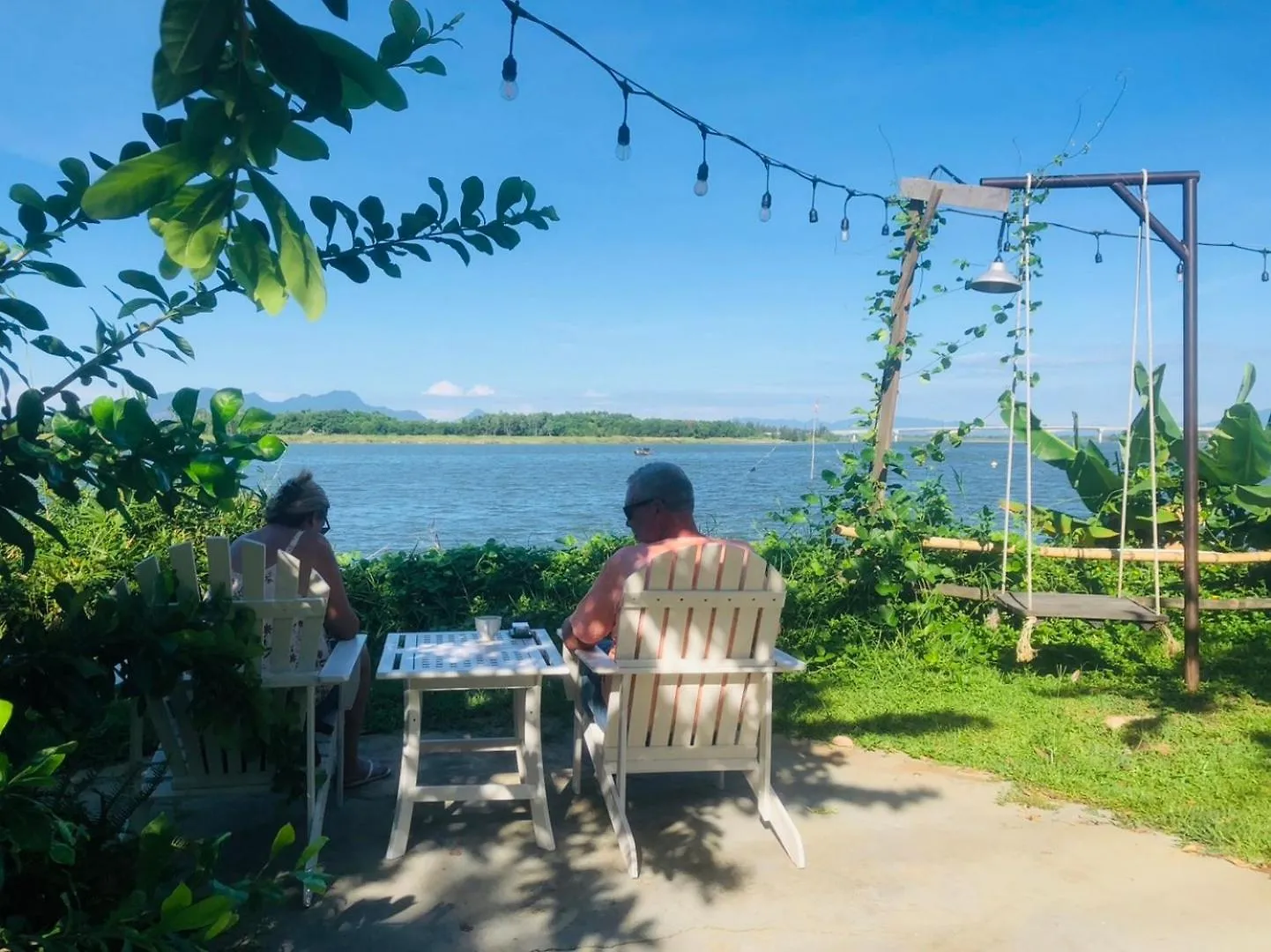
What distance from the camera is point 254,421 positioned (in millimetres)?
1769

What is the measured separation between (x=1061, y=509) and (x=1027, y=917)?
5666 mm

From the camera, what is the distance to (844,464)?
6.45 metres

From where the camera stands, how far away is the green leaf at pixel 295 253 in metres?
0.95

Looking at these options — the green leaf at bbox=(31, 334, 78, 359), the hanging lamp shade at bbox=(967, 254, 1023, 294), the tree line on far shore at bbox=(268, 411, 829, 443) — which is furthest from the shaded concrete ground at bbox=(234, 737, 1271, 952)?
the tree line on far shore at bbox=(268, 411, 829, 443)

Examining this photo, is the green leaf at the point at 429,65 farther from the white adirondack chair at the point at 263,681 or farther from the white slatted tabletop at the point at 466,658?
the white slatted tabletop at the point at 466,658

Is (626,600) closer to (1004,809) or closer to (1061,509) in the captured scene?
(1004,809)

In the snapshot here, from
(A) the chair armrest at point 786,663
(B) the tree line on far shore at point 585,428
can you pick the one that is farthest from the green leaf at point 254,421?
(B) the tree line on far shore at point 585,428

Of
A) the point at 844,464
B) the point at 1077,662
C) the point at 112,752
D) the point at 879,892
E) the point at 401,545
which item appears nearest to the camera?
the point at 879,892

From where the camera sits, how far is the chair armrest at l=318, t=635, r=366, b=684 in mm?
3357

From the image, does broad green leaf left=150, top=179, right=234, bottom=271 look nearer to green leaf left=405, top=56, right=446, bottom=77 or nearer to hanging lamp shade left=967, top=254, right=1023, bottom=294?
green leaf left=405, top=56, right=446, bottom=77

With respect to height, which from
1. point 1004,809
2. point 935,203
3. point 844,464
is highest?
point 935,203

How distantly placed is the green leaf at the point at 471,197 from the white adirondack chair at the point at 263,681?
1601mm

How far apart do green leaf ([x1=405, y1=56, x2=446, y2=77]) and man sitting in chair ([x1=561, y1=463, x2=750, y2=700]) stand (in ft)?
7.99

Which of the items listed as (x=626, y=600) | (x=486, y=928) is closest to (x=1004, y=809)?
(x=626, y=600)
